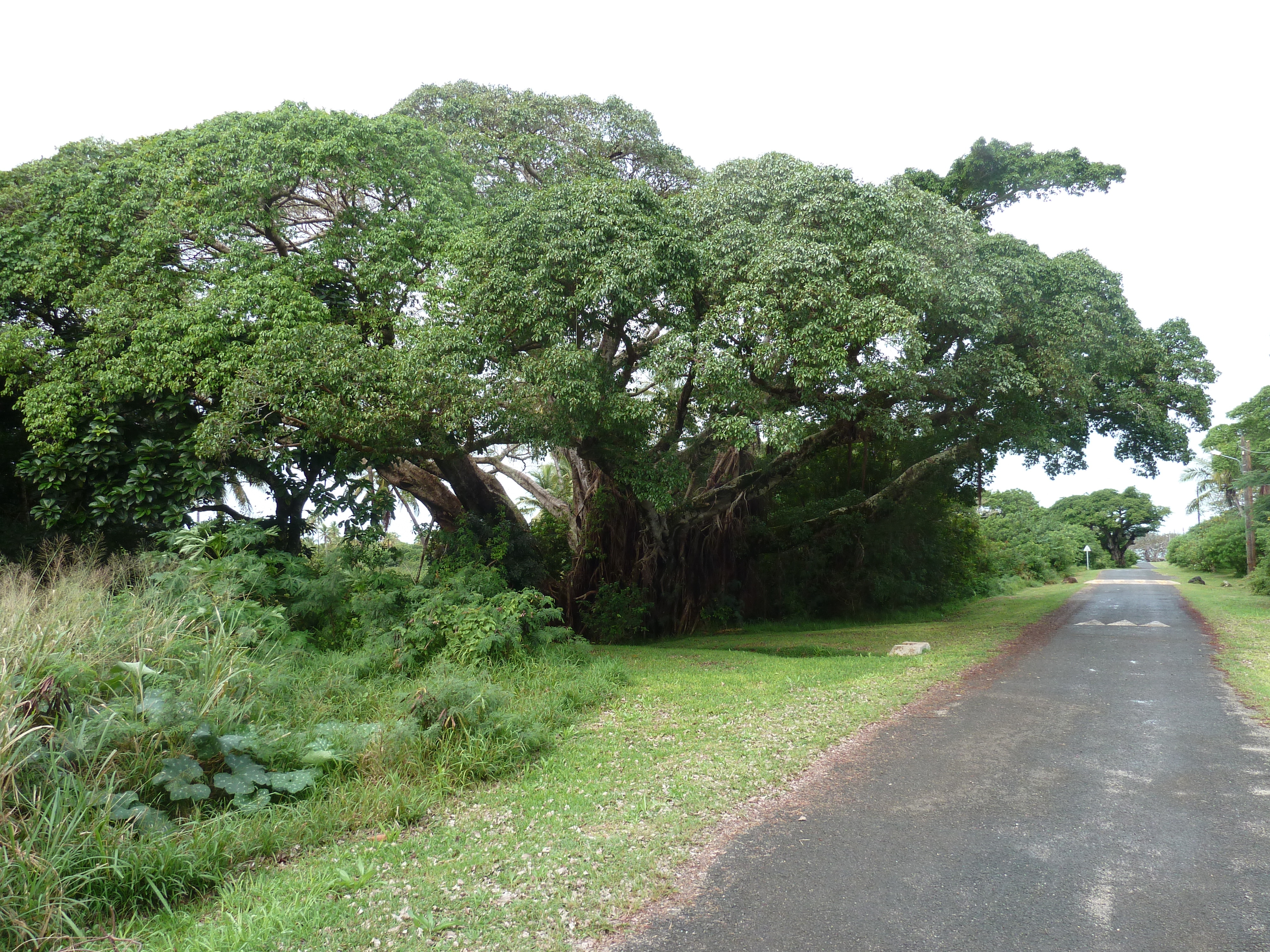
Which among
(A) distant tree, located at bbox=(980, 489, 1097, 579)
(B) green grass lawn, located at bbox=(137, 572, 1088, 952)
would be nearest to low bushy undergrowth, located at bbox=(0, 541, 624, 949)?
(B) green grass lawn, located at bbox=(137, 572, 1088, 952)

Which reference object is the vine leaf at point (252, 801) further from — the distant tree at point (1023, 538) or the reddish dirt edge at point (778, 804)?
the distant tree at point (1023, 538)

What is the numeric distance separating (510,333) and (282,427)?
3.93 m

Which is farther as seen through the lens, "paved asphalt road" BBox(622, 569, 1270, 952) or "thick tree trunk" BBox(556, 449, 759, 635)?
"thick tree trunk" BBox(556, 449, 759, 635)

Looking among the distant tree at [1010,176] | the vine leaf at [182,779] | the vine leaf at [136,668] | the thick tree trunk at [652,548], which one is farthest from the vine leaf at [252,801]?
the distant tree at [1010,176]

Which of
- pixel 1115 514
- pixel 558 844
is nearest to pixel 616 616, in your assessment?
pixel 558 844

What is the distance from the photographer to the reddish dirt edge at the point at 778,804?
3471 millimetres

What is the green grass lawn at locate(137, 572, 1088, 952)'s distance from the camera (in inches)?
132

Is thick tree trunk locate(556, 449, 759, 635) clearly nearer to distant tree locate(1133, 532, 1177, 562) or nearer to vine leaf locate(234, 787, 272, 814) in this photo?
vine leaf locate(234, 787, 272, 814)

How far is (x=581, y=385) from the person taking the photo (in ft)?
32.8

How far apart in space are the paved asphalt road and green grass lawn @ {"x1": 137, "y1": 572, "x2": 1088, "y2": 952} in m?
0.39

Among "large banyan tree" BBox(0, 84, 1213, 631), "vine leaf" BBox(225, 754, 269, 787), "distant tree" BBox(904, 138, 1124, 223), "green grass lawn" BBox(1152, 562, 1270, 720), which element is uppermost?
"distant tree" BBox(904, 138, 1124, 223)

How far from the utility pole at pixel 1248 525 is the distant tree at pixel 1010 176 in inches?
423

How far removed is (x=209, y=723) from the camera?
15.8 ft

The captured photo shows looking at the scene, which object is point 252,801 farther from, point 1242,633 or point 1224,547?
point 1224,547
